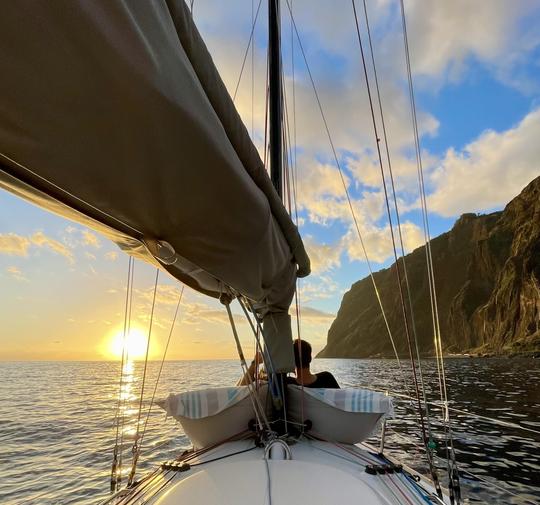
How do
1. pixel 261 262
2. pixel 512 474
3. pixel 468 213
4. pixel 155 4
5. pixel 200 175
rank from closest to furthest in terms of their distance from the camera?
pixel 155 4
pixel 200 175
pixel 261 262
pixel 512 474
pixel 468 213

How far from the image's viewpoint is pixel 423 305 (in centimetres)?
9662

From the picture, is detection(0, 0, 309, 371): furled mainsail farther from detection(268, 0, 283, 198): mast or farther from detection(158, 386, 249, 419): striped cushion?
detection(268, 0, 283, 198): mast

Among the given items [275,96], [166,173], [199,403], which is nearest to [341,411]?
[199,403]

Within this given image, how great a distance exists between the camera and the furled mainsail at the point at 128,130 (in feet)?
2.84

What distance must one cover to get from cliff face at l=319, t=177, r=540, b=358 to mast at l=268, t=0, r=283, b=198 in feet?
178

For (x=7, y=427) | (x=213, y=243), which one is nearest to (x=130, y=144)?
(x=213, y=243)

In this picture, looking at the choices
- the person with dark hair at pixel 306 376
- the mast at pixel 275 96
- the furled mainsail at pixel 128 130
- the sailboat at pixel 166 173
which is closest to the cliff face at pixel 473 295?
the person with dark hair at pixel 306 376

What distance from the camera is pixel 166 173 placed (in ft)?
4.35

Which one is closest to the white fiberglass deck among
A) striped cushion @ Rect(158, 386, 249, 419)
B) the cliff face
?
striped cushion @ Rect(158, 386, 249, 419)

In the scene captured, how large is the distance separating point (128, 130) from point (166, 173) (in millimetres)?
230

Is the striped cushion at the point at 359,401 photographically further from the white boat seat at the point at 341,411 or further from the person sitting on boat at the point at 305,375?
the person sitting on boat at the point at 305,375

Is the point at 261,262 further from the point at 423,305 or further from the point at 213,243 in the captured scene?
the point at 423,305

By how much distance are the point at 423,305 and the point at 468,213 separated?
33.0 m

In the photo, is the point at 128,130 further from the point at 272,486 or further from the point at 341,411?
the point at 341,411
